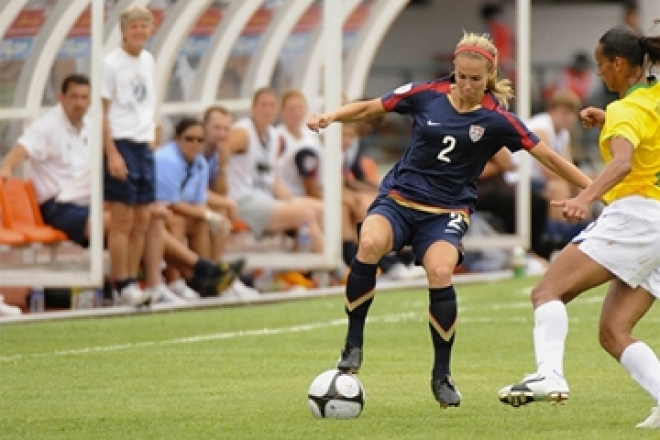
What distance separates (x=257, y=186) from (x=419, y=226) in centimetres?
863

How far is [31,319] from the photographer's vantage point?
13.9m

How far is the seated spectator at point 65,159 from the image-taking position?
14.7 metres

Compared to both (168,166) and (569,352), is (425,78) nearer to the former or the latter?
(168,166)

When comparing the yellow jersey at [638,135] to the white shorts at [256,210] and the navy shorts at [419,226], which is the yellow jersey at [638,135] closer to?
the navy shorts at [419,226]

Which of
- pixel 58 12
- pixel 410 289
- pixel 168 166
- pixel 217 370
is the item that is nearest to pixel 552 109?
pixel 410 289

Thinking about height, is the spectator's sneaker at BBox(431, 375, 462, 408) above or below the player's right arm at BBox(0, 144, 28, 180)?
below

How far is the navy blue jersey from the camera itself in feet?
29.9

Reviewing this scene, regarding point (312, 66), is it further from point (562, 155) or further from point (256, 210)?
point (562, 155)

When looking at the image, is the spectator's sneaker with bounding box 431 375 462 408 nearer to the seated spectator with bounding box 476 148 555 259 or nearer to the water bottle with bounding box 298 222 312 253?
the water bottle with bounding box 298 222 312 253

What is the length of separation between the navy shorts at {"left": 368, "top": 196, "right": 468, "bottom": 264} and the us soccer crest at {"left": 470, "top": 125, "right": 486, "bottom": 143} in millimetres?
402

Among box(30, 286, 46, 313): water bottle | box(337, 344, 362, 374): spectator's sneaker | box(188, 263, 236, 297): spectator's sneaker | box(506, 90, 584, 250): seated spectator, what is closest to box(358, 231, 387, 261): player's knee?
box(337, 344, 362, 374): spectator's sneaker

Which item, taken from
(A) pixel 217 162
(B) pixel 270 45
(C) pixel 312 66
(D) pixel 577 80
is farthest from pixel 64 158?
(D) pixel 577 80

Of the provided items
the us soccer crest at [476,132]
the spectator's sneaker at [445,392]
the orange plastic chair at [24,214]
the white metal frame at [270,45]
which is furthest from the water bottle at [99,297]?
the spectator's sneaker at [445,392]

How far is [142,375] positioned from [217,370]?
0.51 metres
